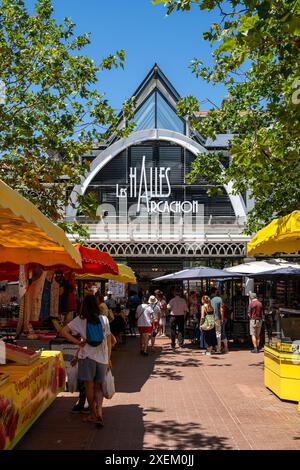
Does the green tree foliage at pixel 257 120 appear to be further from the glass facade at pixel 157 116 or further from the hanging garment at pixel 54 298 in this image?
the glass facade at pixel 157 116

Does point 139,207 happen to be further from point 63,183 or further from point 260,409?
point 260,409

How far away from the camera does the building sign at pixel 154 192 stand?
25.9 m

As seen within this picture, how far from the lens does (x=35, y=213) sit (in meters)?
4.82

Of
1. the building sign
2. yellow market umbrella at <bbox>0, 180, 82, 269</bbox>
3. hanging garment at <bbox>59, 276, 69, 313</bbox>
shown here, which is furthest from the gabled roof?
yellow market umbrella at <bbox>0, 180, 82, 269</bbox>

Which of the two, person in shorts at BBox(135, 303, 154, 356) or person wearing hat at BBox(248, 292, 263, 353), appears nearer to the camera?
person in shorts at BBox(135, 303, 154, 356)

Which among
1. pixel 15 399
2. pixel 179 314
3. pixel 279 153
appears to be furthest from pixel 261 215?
pixel 15 399

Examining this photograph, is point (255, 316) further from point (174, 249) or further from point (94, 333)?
point (174, 249)

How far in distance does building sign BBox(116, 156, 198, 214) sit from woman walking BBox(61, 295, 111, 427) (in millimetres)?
19065

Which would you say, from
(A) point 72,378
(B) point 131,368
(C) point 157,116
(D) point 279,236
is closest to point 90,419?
(A) point 72,378

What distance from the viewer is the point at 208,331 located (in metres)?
15.1

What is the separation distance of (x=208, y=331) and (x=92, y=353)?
29.0 feet

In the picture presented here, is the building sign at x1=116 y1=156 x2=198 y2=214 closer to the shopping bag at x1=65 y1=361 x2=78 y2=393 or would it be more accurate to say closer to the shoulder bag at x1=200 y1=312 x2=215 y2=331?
the shoulder bag at x1=200 y1=312 x2=215 y2=331

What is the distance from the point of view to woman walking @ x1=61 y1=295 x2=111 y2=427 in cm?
666
